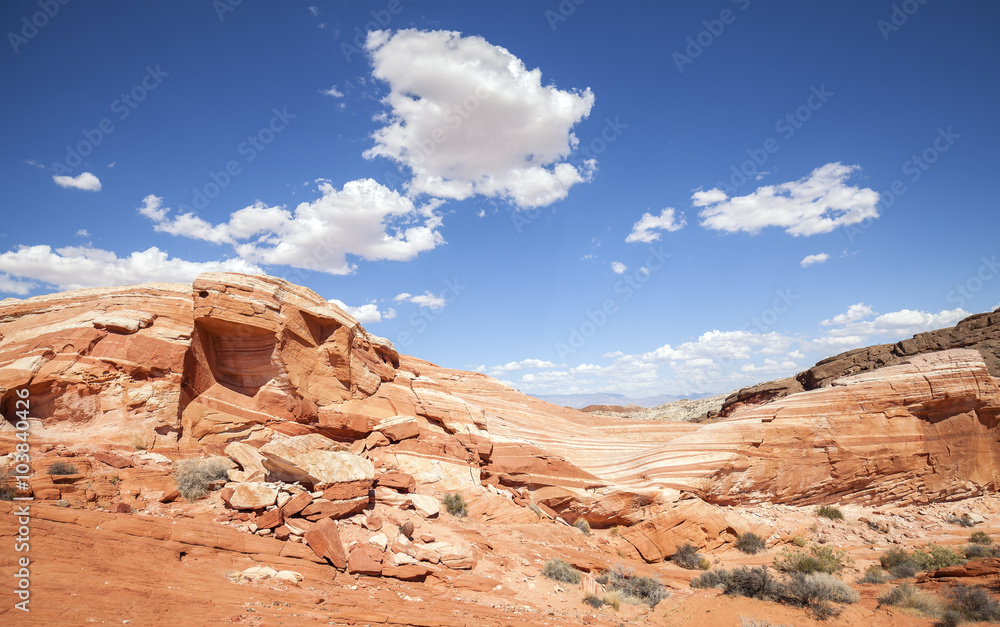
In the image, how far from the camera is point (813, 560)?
13727 mm

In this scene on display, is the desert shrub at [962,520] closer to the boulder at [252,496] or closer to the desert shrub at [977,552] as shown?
the desert shrub at [977,552]

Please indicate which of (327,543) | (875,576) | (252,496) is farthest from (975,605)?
(252,496)

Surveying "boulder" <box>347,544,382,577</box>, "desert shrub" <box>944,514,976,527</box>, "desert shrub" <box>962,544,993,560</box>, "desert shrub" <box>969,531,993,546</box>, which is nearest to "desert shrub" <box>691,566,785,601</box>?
"desert shrub" <box>962,544,993,560</box>

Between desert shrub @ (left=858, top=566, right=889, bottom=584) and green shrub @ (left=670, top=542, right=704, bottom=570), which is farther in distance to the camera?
green shrub @ (left=670, top=542, right=704, bottom=570)

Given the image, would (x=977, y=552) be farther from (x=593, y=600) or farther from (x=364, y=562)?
(x=364, y=562)

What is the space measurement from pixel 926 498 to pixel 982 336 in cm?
856

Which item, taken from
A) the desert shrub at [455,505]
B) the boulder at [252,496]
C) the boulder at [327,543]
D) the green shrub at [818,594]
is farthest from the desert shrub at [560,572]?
the boulder at [252,496]

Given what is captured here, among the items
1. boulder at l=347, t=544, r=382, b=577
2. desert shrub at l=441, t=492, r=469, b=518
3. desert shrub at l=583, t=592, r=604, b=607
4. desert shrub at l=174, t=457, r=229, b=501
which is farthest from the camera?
desert shrub at l=441, t=492, r=469, b=518

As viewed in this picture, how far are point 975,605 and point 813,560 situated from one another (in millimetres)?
4997

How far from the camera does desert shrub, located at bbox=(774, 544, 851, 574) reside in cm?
1356

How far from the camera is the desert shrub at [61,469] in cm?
983

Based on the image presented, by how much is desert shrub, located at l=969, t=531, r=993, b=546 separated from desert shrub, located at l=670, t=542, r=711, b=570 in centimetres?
939

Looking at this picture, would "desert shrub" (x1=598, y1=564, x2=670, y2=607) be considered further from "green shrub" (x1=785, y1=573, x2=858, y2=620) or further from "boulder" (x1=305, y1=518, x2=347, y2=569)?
"boulder" (x1=305, y1=518, x2=347, y2=569)

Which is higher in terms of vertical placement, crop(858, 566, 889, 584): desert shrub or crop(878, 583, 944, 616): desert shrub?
crop(878, 583, 944, 616): desert shrub
